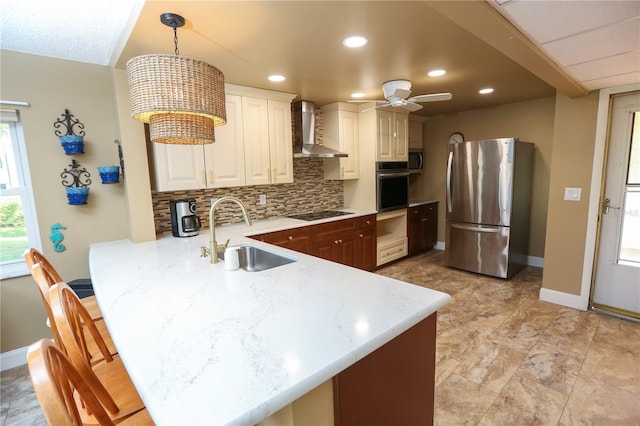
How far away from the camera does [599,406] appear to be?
179 centimetres

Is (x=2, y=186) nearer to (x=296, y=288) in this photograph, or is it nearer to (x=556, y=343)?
(x=296, y=288)

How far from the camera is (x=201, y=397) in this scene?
730 mm

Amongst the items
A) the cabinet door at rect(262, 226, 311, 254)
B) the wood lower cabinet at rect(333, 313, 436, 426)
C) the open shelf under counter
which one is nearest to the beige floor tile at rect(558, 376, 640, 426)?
the wood lower cabinet at rect(333, 313, 436, 426)

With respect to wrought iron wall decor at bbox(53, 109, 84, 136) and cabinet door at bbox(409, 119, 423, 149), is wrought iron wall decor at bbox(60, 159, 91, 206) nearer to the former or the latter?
wrought iron wall decor at bbox(53, 109, 84, 136)

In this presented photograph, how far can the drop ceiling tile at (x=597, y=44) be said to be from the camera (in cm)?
148

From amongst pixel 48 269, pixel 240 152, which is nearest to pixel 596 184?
pixel 240 152

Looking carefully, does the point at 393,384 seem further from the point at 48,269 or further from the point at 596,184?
the point at 596,184

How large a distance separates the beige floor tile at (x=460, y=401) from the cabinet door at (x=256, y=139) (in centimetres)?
245

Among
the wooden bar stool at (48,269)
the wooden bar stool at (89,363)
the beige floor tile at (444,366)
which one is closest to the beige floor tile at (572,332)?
the beige floor tile at (444,366)

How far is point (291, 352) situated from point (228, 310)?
15.9 inches

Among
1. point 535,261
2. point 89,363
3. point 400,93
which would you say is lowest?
point 535,261

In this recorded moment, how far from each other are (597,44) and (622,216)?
1948 millimetres

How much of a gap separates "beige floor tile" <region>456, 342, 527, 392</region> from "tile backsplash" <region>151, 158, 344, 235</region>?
2.47 m

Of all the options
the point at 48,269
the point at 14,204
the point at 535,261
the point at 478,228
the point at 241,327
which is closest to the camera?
the point at 241,327
